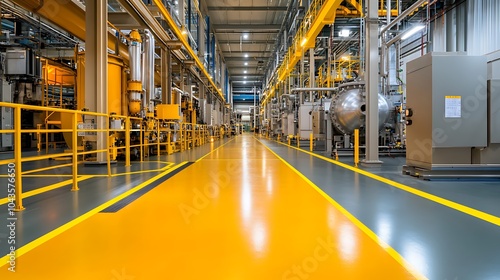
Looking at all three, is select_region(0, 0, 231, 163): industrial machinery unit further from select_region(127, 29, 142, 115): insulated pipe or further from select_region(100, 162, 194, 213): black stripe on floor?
select_region(100, 162, 194, 213): black stripe on floor

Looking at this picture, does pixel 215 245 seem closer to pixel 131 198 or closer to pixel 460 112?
pixel 131 198

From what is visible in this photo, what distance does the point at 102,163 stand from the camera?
7.14m

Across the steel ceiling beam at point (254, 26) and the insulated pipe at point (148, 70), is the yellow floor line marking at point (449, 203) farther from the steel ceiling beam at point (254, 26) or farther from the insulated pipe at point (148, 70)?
the steel ceiling beam at point (254, 26)

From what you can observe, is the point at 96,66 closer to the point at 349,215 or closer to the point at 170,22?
the point at 170,22

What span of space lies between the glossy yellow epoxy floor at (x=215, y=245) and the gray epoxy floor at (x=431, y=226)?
0.93 feet

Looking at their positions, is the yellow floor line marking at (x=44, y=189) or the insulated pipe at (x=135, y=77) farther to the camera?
the insulated pipe at (x=135, y=77)

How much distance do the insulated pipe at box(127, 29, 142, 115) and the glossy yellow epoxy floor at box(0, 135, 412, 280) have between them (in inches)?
210

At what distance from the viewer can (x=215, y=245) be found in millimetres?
2342

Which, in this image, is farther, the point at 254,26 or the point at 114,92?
the point at 254,26

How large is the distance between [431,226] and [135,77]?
26.2 ft

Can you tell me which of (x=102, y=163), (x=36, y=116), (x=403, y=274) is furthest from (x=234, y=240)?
(x=36, y=116)

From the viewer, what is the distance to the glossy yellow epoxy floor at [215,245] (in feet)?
6.32

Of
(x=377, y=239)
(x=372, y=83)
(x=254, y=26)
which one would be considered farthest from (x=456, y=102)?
(x=254, y=26)

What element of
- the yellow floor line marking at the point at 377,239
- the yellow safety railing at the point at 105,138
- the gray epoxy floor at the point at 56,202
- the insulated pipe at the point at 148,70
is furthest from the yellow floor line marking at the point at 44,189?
the yellow floor line marking at the point at 377,239
